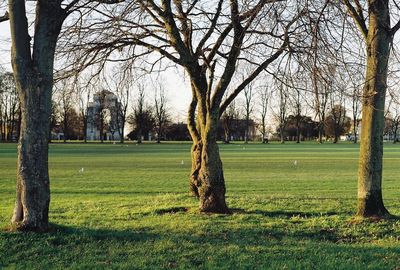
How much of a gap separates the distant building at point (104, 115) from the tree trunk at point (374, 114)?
23.5 ft

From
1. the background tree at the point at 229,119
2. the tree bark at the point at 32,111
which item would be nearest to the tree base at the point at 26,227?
the tree bark at the point at 32,111

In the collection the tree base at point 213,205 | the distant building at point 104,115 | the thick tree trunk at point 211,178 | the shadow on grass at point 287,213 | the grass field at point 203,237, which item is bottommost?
the shadow on grass at point 287,213

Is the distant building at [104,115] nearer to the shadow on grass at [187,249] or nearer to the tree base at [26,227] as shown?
the tree base at [26,227]

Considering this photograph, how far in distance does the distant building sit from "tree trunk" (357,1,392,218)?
7157 millimetres

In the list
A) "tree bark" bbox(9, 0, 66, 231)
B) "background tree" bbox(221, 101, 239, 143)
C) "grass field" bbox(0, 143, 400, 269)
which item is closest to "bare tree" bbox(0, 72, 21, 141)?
"background tree" bbox(221, 101, 239, 143)

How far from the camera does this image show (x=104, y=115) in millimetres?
93188

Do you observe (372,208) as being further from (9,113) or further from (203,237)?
(9,113)

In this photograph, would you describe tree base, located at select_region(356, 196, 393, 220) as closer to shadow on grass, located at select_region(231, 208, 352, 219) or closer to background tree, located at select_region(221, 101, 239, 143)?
shadow on grass, located at select_region(231, 208, 352, 219)

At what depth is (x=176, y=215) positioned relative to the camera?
10.2 metres

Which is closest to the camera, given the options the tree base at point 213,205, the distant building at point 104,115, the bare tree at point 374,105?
the bare tree at point 374,105

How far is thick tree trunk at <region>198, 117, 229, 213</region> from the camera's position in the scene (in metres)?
10.6

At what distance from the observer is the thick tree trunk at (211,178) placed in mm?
10617

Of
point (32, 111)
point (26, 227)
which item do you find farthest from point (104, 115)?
point (26, 227)

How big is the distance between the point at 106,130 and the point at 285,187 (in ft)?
294
